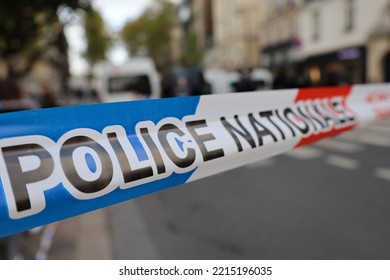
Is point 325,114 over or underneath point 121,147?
underneath

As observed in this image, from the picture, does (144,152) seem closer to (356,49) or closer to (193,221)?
(193,221)

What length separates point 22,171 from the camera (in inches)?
44.6

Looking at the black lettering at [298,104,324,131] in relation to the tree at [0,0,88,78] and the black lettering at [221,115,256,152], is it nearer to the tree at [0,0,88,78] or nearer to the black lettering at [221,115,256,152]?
the black lettering at [221,115,256,152]

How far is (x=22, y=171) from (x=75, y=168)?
0.17m

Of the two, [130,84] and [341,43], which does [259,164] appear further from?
[341,43]

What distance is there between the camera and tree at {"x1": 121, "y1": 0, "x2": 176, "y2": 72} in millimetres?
58688

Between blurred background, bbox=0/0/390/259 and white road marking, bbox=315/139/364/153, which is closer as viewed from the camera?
blurred background, bbox=0/0/390/259

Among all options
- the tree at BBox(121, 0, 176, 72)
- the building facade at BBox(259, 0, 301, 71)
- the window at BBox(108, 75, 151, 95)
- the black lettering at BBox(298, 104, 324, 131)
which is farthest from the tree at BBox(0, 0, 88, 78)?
the tree at BBox(121, 0, 176, 72)

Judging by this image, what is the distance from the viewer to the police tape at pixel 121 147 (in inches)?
45.1

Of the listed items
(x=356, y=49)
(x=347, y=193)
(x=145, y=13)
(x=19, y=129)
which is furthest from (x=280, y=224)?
(x=145, y=13)

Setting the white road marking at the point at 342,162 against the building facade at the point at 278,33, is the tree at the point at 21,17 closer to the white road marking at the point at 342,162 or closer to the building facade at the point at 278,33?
the white road marking at the point at 342,162

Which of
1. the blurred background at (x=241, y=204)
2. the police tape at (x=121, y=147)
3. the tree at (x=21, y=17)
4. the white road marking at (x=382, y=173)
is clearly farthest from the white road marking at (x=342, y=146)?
the tree at (x=21, y=17)

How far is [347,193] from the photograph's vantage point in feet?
16.9

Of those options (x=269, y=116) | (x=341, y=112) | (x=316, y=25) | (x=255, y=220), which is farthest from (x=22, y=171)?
(x=316, y=25)
